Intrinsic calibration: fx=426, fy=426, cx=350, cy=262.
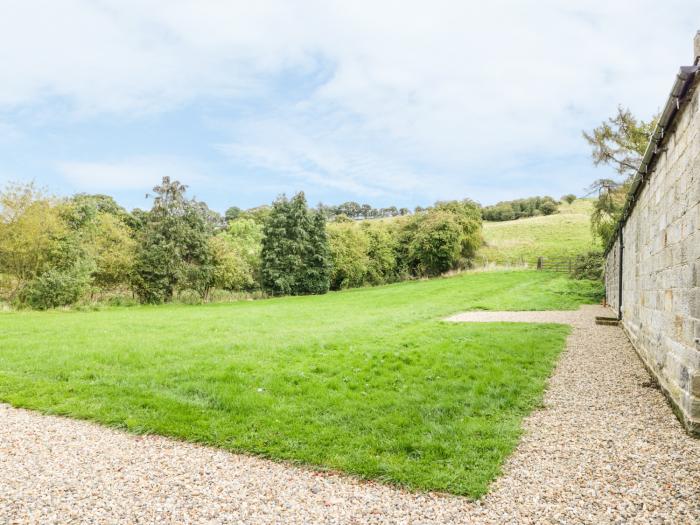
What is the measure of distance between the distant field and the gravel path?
37.9 meters

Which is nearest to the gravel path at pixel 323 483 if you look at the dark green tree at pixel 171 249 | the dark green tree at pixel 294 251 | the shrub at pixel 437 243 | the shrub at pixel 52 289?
the shrub at pixel 52 289

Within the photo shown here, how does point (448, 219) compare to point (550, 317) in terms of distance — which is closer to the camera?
point (550, 317)

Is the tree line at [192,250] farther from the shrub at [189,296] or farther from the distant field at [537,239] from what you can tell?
the distant field at [537,239]

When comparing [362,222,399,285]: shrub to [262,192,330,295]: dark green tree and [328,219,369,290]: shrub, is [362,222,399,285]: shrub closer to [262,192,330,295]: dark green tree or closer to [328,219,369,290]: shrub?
[328,219,369,290]: shrub

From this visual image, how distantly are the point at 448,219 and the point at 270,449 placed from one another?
3597 cm

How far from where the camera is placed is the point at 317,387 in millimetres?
7191

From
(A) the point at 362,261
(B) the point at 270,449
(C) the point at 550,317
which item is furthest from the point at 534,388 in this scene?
(A) the point at 362,261

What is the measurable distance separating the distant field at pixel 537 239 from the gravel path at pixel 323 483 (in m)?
37.9

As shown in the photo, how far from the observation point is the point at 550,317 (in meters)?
16.6

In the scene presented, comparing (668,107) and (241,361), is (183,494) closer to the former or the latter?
(241,361)

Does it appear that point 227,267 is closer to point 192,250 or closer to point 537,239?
point 192,250

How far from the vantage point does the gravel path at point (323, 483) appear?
3.55 m

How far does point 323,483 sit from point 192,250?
28.0 m

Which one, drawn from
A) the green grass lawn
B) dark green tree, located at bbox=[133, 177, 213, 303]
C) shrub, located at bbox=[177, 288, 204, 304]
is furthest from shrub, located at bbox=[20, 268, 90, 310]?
the green grass lawn
